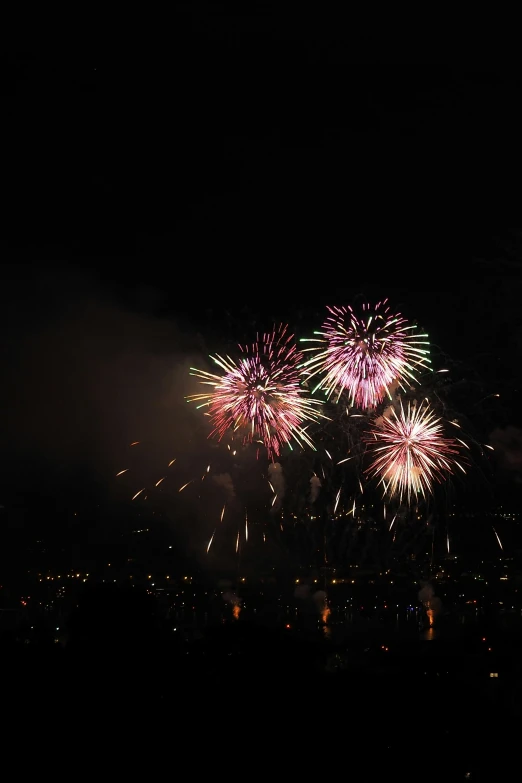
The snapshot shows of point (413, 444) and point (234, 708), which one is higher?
point (413, 444)

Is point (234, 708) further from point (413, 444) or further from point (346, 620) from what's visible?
point (346, 620)

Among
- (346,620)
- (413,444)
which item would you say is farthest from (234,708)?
(346,620)

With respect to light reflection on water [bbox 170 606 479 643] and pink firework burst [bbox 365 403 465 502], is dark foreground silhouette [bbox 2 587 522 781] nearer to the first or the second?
pink firework burst [bbox 365 403 465 502]

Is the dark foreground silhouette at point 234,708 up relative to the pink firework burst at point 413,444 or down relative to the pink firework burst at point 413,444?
down

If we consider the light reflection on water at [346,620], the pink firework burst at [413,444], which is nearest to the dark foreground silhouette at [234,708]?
the pink firework burst at [413,444]

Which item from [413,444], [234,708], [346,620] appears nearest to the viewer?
[234,708]

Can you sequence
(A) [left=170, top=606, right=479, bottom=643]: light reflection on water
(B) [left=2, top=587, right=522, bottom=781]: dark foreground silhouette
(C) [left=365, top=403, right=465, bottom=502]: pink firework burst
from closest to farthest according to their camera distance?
(B) [left=2, top=587, right=522, bottom=781]: dark foreground silhouette
(C) [left=365, top=403, right=465, bottom=502]: pink firework burst
(A) [left=170, top=606, right=479, bottom=643]: light reflection on water

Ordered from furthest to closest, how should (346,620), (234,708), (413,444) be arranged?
1. (346,620)
2. (413,444)
3. (234,708)

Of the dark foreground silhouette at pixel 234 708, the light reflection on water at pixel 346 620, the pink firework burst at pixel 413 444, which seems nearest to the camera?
the dark foreground silhouette at pixel 234 708

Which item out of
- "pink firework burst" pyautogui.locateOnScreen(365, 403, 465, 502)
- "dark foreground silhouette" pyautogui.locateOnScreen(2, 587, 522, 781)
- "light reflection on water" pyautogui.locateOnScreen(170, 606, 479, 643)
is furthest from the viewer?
"light reflection on water" pyautogui.locateOnScreen(170, 606, 479, 643)

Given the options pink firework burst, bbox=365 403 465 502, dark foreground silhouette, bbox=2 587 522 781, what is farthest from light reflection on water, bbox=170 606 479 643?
dark foreground silhouette, bbox=2 587 522 781

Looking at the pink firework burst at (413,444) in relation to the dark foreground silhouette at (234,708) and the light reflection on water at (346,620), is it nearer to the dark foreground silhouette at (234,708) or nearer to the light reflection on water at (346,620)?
the dark foreground silhouette at (234,708)

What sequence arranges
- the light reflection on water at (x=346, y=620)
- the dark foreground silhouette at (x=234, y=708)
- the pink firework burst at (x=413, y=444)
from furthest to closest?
1. the light reflection on water at (x=346, y=620)
2. the pink firework burst at (x=413, y=444)
3. the dark foreground silhouette at (x=234, y=708)
